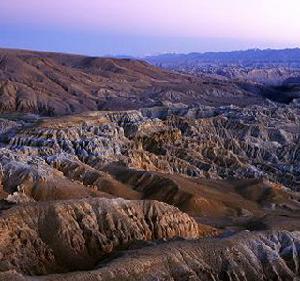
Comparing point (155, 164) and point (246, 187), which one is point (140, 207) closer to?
point (246, 187)

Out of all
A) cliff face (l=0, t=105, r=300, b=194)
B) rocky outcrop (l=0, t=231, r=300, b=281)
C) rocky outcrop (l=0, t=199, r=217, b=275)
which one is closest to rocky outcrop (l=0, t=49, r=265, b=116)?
cliff face (l=0, t=105, r=300, b=194)

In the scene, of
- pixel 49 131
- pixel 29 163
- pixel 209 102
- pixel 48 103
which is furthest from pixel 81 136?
pixel 209 102

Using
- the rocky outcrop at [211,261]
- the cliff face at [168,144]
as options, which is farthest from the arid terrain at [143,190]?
the cliff face at [168,144]

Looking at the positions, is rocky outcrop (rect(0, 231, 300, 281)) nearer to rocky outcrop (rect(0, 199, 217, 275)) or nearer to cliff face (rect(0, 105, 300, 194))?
rocky outcrop (rect(0, 199, 217, 275))

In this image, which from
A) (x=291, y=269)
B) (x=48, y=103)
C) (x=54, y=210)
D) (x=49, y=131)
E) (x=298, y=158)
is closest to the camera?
(x=291, y=269)

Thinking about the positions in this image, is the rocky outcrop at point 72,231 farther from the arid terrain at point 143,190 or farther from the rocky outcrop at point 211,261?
the rocky outcrop at point 211,261

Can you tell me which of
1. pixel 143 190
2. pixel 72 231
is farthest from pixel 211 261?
pixel 143 190

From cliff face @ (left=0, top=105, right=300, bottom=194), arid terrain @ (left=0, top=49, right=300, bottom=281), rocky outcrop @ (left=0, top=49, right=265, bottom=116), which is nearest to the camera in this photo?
arid terrain @ (left=0, top=49, right=300, bottom=281)
